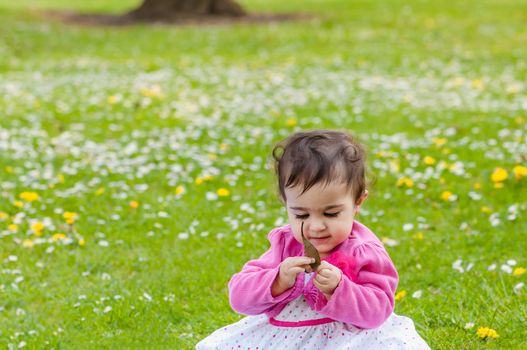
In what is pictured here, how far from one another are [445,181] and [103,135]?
162 inches

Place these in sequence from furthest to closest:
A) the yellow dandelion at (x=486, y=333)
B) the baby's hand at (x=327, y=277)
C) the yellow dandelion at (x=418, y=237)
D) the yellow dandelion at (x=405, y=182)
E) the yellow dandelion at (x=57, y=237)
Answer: the yellow dandelion at (x=405, y=182) → the yellow dandelion at (x=57, y=237) → the yellow dandelion at (x=418, y=237) → the yellow dandelion at (x=486, y=333) → the baby's hand at (x=327, y=277)

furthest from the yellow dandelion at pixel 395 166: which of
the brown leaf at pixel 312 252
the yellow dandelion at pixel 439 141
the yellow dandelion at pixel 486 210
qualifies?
the brown leaf at pixel 312 252

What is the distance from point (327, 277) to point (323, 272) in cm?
3

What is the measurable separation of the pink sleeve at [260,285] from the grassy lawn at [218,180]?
77 cm

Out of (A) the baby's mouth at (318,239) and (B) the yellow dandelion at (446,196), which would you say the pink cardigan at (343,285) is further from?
(B) the yellow dandelion at (446,196)

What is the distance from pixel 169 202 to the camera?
6.71 meters

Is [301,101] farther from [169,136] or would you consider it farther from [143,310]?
[143,310]

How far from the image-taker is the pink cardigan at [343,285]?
3.15 metres

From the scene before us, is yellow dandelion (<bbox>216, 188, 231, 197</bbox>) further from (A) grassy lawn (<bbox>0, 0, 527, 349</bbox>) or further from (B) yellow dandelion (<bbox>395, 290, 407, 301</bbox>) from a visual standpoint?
(B) yellow dandelion (<bbox>395, 290, 407, 301</bbox>)

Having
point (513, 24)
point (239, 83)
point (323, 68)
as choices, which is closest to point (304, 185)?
→ point (239, 83)

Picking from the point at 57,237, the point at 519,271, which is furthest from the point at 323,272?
the point at 57,237

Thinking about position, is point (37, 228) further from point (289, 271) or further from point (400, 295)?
point (289, 271)

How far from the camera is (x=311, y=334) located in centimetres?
333

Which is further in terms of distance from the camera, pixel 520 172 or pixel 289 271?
pixel 520 172
